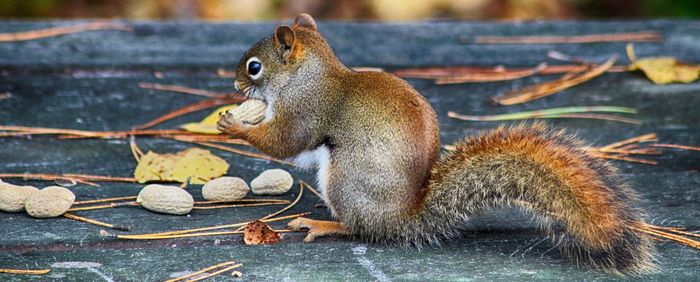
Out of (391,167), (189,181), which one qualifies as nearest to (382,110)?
(391,167)

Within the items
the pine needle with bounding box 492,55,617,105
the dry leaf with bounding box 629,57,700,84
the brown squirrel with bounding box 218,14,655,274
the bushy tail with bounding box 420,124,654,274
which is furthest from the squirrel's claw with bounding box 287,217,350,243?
the dry leaf with bounding box 629,57,700,84

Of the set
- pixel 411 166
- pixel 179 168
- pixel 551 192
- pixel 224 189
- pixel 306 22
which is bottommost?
pixel 551 192

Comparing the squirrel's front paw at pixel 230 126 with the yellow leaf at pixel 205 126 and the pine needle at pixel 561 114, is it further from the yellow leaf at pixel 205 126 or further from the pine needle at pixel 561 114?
the pine needle at pixel 561 114

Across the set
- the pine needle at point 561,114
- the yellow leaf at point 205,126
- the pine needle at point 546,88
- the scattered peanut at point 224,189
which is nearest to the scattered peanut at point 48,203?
the scattered peanut at point 224,189

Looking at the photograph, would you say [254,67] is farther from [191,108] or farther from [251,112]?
[191,108]

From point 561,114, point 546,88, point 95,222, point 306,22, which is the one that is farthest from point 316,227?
point 546,88

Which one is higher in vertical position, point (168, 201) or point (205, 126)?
point (205, 126)
